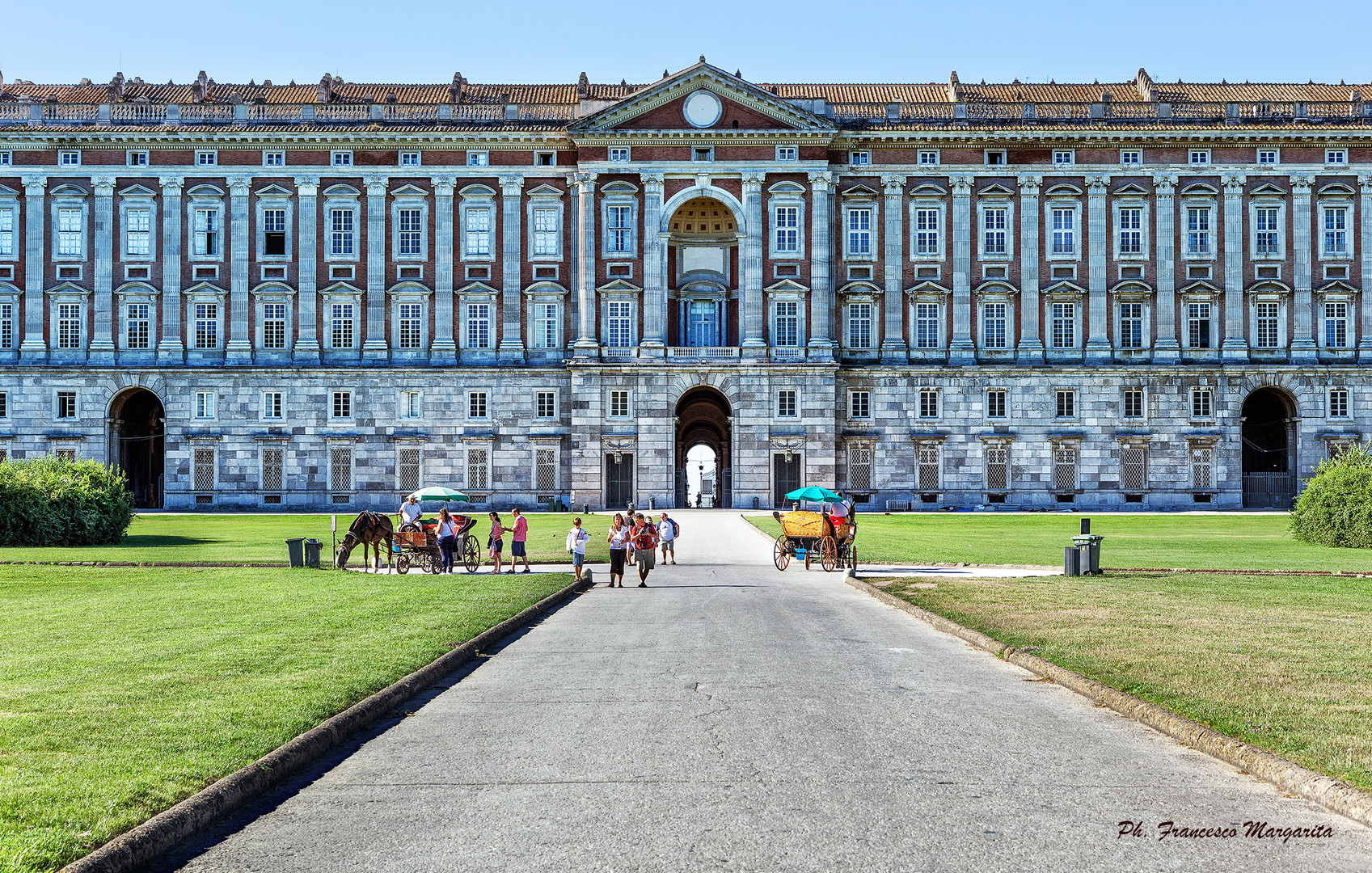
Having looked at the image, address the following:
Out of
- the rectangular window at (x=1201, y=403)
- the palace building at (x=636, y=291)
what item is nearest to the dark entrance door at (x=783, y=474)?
the palace building at (x=636, y=291)

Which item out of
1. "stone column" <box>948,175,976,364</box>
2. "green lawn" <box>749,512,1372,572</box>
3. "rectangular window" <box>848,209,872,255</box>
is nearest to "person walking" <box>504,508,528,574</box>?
"green lawn" <box>749,512,1372,572</box>

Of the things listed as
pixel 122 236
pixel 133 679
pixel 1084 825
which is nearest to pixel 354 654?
pixel 133 679

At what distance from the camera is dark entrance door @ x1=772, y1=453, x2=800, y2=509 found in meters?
67.4

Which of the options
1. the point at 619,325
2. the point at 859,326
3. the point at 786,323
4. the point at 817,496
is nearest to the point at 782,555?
the point at 817,496

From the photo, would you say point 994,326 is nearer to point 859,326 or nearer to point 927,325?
point 927,325

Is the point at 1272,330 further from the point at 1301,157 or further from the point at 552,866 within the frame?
the point at 552,866

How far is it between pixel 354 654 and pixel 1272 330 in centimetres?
6798

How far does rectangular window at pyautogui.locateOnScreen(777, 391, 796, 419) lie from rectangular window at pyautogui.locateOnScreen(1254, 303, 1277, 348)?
28.0 metres

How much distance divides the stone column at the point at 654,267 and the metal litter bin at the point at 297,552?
38.0 metres

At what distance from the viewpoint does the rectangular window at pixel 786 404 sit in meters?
67.4

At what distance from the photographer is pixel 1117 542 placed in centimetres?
4016

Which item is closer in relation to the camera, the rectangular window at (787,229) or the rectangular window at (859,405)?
the rectangular window at (787,229)

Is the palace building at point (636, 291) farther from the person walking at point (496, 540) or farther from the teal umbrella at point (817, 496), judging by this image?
the person walking at point (496, 540)

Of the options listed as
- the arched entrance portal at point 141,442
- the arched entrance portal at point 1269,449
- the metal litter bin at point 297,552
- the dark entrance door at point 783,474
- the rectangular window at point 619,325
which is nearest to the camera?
the metal litter bin at point 297,552
